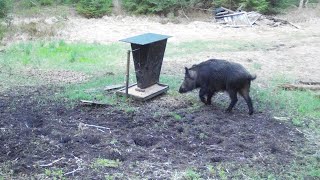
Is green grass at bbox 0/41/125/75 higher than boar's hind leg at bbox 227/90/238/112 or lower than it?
lower

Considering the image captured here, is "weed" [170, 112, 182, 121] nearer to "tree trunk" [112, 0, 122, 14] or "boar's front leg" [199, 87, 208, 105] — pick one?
"boar's front leg" [199, 87, 208, 105]

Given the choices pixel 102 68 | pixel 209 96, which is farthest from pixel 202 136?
pixel 102 68

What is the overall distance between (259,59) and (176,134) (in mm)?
7110

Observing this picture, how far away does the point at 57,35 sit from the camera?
17.7 metres

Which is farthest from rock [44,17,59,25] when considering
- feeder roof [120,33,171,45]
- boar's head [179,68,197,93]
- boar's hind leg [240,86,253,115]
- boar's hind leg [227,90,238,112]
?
boar's hind leg [240,86,253,115]

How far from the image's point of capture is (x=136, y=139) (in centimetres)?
639

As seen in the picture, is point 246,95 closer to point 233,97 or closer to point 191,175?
point 233,97

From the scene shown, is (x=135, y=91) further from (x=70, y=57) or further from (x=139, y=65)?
(x=70, y=57)

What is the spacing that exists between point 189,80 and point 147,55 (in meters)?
1.02

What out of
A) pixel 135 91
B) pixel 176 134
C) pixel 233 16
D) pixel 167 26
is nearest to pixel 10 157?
pixel 176 134

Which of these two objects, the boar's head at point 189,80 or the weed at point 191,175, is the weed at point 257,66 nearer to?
the boar's head at point 189,80

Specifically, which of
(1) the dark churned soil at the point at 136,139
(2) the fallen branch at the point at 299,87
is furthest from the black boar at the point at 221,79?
(2) the fallen branch at the point at 299,87

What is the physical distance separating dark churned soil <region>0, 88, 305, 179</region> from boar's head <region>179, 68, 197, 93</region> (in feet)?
1.47

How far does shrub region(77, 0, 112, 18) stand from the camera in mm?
22375
